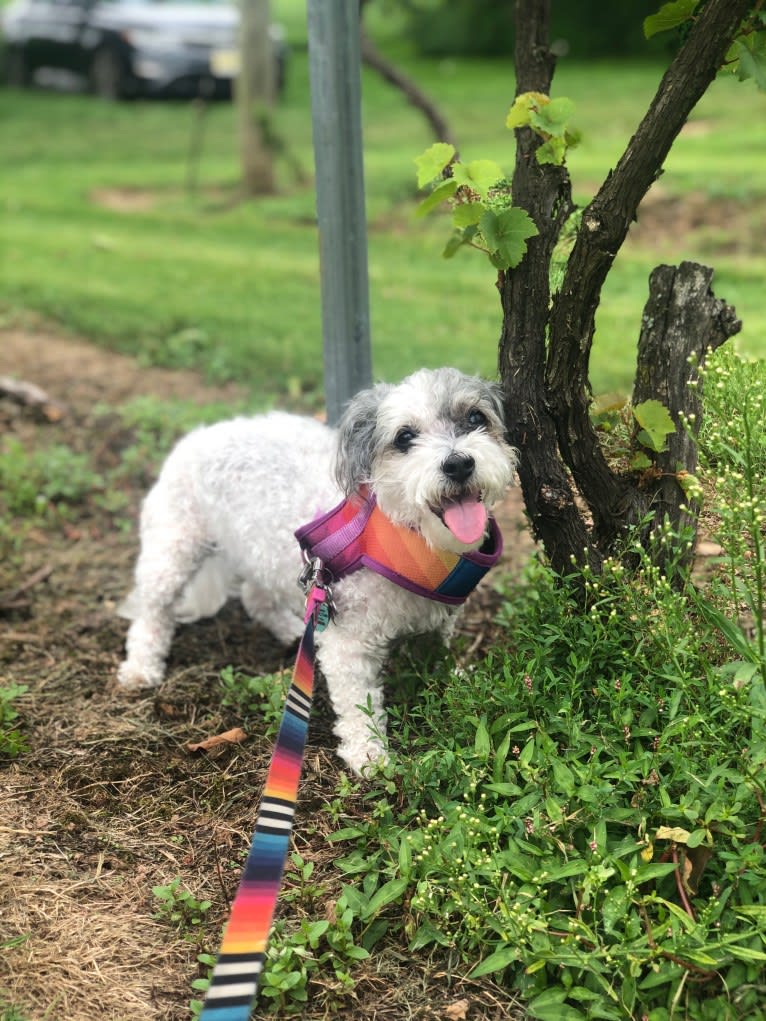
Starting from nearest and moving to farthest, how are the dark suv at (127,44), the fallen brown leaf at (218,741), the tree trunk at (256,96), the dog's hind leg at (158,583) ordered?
the fallen brown leaf at (218,741)
the dog's hind leg at (158,583)
the tree trunk at (256,96)
the dark suv at (127,44)

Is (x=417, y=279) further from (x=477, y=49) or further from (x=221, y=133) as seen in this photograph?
(x=477, y=49)

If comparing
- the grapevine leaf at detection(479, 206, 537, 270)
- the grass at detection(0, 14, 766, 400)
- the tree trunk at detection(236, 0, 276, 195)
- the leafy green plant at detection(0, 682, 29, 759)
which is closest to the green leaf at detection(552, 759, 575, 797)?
the grapevine leaf at detection(479, 206, 537, 270)

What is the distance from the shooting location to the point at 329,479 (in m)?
3.92

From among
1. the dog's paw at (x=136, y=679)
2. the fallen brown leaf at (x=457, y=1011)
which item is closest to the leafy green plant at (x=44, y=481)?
the dog's paw at (x=136, y=679)

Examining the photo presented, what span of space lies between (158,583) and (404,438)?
58.4 inches

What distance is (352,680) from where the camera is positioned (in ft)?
12.0

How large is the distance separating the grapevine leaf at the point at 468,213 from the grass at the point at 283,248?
1620 millimetres

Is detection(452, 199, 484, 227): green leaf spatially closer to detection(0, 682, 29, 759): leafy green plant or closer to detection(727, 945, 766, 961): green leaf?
detection(727, 945, 766, 961): green leaf

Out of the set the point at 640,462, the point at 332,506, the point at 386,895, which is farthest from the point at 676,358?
the point at 386,895

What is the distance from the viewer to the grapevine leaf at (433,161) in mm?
3244

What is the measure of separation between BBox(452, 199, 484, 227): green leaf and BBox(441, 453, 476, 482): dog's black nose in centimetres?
77

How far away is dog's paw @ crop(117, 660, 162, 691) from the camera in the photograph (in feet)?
13.6

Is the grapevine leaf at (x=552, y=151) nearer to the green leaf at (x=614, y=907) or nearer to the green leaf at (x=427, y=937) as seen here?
the green leaf at (x=614, y=907)

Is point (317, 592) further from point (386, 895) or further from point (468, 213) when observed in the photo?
→ point (468, 213)
